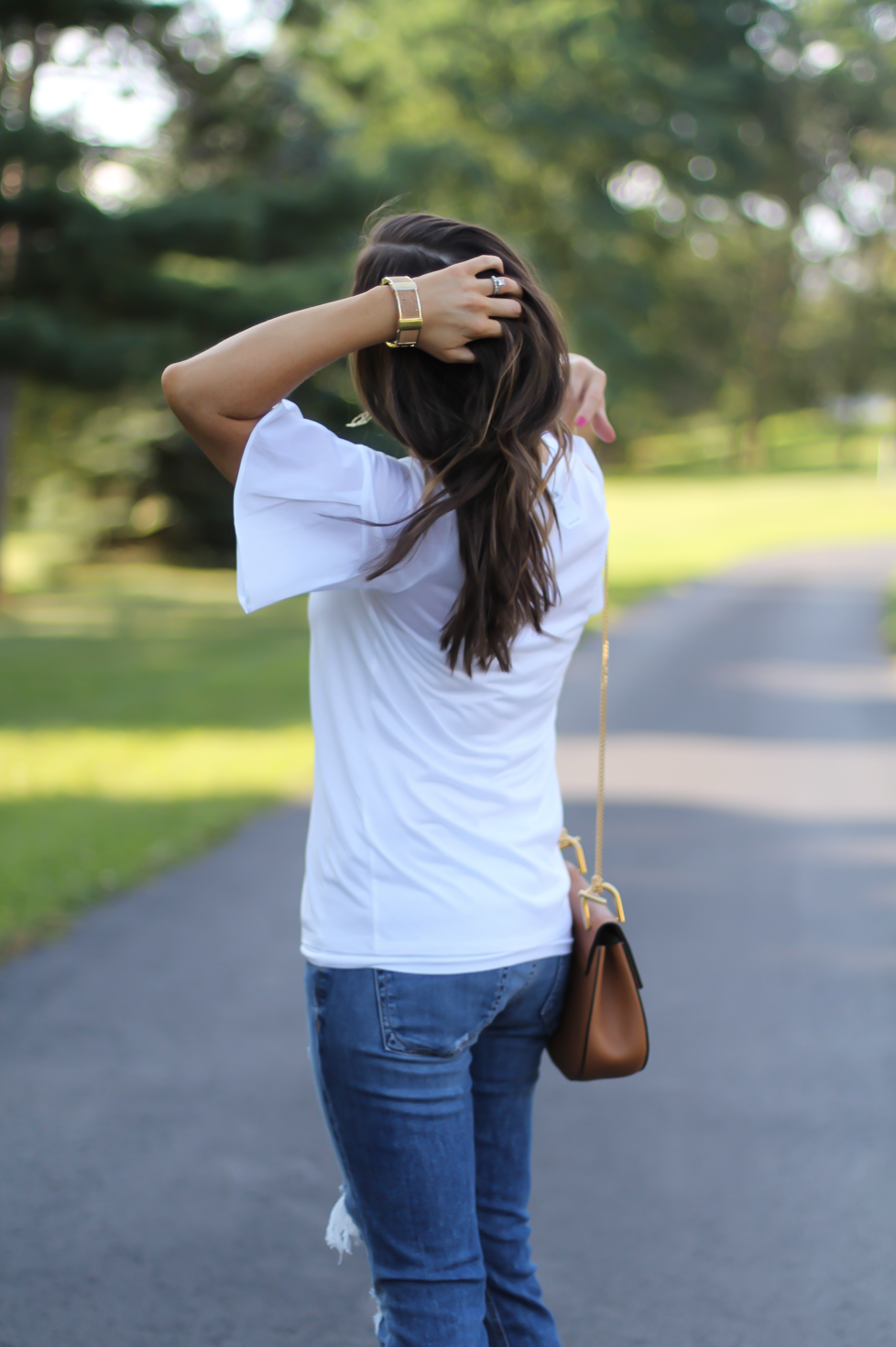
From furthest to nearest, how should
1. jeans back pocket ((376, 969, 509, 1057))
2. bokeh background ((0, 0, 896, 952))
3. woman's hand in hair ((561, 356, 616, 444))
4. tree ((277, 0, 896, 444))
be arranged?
tree ((277, 0, 896, 444))
bokeh background ((0, 0, 896, 952))
woman's hand in hair ((561, 356, 616, 444))
jeans back pocket ((376, 969, 509, 1057))

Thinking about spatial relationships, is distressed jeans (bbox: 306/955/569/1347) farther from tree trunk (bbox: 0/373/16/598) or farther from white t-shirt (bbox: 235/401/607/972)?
tree trunk (bbox: 0/373/16/598)

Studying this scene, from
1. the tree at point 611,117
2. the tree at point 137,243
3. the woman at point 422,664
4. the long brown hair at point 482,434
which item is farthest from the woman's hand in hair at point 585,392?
the tree at point 611,117

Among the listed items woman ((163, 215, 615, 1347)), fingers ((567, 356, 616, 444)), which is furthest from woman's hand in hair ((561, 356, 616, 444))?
woman ((163, 215, 615, 1347))

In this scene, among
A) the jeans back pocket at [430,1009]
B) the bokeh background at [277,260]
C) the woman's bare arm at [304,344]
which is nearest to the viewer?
the woman's bare arm at [304,344]

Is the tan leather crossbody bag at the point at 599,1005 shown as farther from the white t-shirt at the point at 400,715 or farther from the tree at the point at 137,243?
the tree at the point at 137,243

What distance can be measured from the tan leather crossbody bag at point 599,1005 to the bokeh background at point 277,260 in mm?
3763

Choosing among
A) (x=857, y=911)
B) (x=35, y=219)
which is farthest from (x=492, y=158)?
(x=857, y=911)

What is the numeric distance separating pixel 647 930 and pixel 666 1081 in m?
1.33

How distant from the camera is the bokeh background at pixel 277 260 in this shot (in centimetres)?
1023

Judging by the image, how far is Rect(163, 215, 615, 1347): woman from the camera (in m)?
1.55

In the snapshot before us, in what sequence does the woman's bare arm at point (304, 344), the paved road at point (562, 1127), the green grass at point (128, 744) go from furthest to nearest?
the green grass at point (128, 744) < the paved road at point (562, 1127) < the woman's bare arm at point (304, 344)

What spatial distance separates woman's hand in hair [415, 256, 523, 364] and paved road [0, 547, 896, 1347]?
2093mm

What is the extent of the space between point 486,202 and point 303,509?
1425 inches

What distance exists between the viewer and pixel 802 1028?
4.35 m
